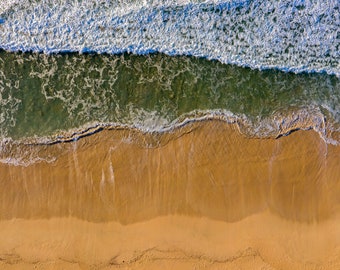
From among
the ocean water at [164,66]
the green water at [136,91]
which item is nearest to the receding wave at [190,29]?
the ocean water at [164,66]

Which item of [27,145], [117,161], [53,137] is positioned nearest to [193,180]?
[117,161]

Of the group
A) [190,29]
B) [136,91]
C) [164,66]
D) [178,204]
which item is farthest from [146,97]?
[178,204]

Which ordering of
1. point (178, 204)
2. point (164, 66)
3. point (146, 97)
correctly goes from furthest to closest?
point (164, 66), point (146, 97), point (178, 204)

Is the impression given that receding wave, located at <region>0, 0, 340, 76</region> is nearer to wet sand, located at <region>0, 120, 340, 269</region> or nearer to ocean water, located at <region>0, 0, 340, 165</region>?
ocean water, located at <region>0, 0, 340, 165</region>

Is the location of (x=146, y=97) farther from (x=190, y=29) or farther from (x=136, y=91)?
(x=190, y=29)

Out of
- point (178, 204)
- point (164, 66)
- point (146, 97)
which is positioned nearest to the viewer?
point (178, 204)

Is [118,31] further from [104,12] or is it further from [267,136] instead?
[267,136]

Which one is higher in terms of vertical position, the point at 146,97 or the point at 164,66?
the point at 164,66
